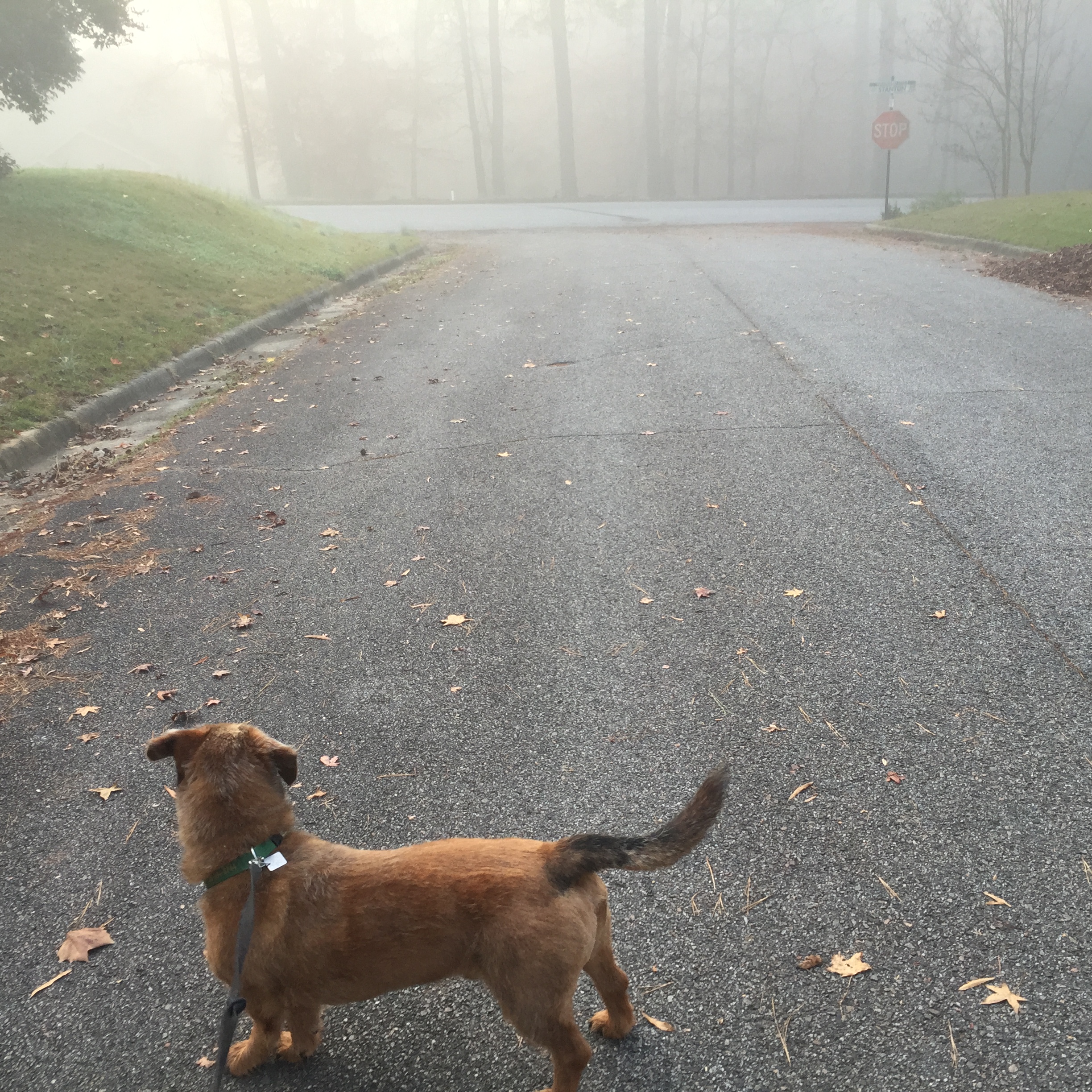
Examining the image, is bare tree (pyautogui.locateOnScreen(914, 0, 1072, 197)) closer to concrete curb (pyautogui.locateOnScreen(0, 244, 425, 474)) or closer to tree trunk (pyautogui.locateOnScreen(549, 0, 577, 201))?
tree trunk (pyautogui.locateOnScreen(549, 0, 577, 201))

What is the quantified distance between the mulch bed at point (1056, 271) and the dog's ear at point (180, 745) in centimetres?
1281

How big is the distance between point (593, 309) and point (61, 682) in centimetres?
961

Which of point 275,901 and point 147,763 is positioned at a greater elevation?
point 275,901

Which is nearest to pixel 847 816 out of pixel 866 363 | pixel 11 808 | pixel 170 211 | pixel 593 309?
pixel 11 808

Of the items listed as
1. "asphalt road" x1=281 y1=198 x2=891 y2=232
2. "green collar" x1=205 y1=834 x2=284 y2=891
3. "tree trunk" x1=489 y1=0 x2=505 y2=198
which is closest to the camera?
"green collar" x1=205 y1=834 x2=284 y2=891

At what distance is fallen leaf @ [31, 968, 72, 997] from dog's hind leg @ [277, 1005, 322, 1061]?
2.52 ft

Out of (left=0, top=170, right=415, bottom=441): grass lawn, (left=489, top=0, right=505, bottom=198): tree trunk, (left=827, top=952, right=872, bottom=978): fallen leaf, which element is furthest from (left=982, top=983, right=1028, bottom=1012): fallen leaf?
(left=489, top=0, right=505, bottom=198): tree trunk

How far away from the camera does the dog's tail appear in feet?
7.22

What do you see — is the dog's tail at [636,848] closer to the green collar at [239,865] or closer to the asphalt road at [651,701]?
the asphalt road at [651,701]

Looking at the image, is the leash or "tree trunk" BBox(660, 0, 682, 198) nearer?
the leash

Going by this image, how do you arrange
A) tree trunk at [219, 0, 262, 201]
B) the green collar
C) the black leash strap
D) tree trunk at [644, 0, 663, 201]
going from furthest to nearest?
tree trunk at [644, 0, 663, 201], tree trunk at [219, 0, 262, 201], the green collar, the black leash strap

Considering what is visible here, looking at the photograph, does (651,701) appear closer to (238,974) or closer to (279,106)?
(238,974)

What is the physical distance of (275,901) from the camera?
2279 millimetres

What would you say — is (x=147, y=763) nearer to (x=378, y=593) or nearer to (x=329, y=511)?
(x=378, y=593)
